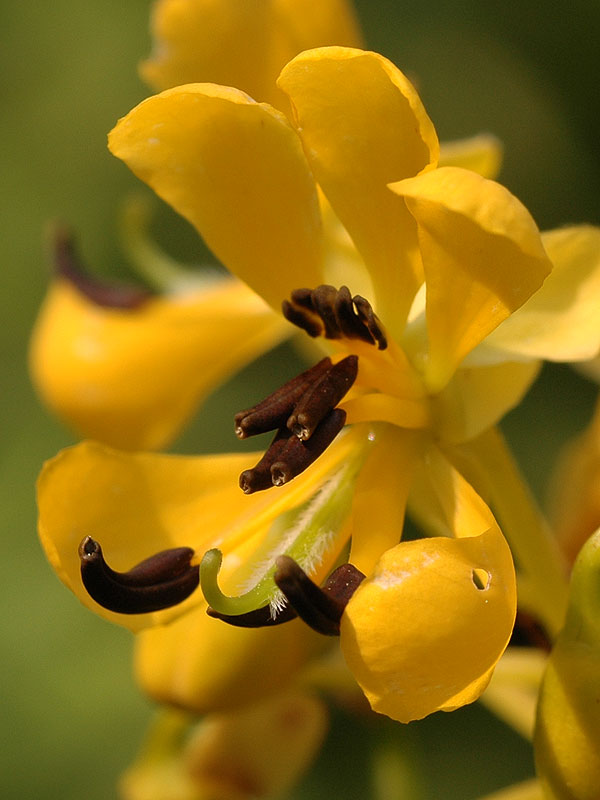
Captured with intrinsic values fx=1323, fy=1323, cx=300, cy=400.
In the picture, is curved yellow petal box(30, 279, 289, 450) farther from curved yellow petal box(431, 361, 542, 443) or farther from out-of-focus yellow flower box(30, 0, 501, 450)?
curved yellow petal box(431, 361, 542, 443)

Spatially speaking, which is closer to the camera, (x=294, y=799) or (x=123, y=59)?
(x=294, y=799)

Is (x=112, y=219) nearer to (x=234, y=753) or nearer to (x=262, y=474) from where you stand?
(x=234, y=753)

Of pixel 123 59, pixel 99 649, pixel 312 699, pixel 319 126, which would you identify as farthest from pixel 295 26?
pixel 123 59

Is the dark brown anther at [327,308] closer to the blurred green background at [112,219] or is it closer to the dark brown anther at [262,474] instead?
the dark brown anther at [262,474]

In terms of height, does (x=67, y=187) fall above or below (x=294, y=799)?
above

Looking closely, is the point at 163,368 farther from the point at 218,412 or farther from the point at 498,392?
the point at 218,412

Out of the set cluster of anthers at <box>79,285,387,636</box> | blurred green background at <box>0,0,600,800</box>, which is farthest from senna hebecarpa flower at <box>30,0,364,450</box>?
blurred green background at <box>0,0,600,800</box>

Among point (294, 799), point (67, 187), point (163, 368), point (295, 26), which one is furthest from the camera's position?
point (67, 187)
